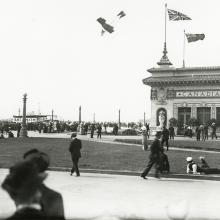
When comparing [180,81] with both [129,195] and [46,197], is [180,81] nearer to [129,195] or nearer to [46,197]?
[129,195]

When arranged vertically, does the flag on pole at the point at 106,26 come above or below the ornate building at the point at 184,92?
above

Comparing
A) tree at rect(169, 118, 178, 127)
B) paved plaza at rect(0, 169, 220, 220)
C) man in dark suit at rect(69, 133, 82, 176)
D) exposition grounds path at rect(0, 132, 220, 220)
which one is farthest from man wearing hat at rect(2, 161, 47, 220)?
tree at rect(169, 118, 178, 127)

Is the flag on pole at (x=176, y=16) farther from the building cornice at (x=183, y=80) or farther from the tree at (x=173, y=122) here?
the tree at (x=173, y=122)

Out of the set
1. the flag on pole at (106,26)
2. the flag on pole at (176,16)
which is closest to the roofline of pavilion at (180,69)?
the flag on pole at (176,16)

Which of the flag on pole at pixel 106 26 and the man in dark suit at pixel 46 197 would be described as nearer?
the man in dark suit at pixel 46 197

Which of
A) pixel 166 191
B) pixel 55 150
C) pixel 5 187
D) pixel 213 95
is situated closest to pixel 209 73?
pixel 213 95

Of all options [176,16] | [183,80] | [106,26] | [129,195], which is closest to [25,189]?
[129,195]

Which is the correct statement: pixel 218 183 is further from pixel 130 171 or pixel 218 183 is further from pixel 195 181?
pixel 130 171
